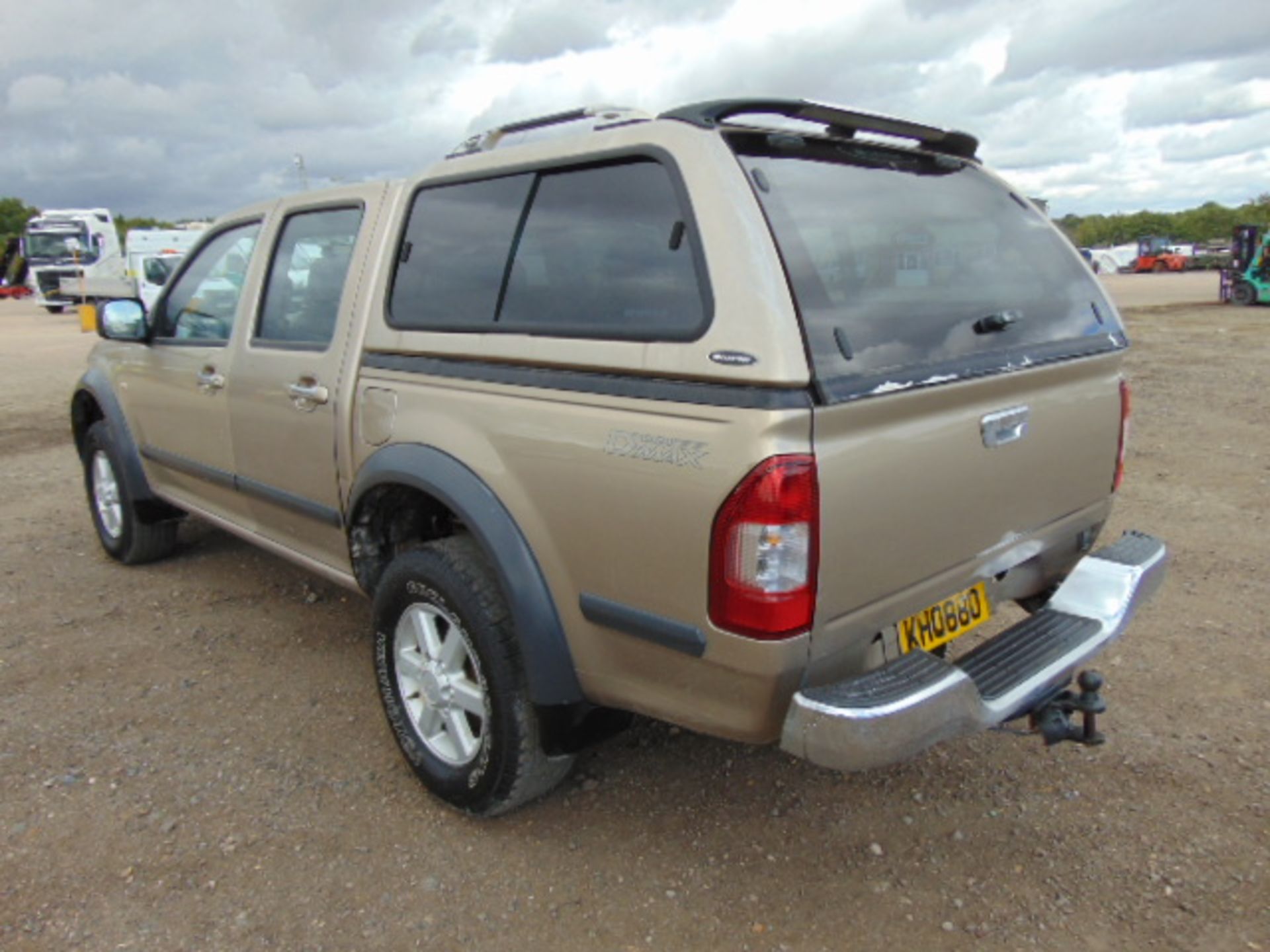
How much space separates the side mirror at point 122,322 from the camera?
4219 mm

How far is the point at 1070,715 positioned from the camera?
97.1 inches

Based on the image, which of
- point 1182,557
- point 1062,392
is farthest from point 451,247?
point 1182,557

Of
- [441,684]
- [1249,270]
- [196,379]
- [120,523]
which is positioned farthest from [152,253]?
[1249,270]

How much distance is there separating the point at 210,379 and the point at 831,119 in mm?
2616

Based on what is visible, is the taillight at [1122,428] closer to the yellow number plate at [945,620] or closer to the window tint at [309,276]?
the yellow number plate at [945,620]

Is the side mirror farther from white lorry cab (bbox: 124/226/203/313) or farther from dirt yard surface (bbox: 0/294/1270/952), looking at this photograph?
white lorry cab (bbox: 124/226/203/313)

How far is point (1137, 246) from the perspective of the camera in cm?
5141

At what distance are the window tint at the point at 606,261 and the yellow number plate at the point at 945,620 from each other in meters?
0.91

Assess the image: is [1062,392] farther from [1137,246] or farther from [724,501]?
[1137,246]

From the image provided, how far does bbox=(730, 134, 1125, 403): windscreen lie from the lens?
2.13 m

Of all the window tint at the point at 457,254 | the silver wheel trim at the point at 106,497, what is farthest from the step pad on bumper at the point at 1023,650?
the silver wheel trim at the point at 106,497

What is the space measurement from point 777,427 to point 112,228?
1411 inches

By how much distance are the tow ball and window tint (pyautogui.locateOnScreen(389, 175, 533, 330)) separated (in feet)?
5.88

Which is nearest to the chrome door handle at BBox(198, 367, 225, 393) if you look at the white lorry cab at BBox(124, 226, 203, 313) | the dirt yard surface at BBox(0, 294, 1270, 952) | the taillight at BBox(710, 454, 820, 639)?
the dirt yard surface at BBox(0, 294, 1270, 952)
